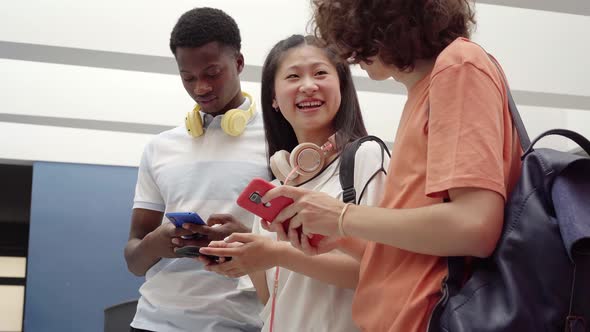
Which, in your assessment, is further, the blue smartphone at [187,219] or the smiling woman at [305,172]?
the blue smartphone at [187,219]

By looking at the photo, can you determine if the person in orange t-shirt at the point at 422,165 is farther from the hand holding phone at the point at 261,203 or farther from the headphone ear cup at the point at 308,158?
the headphone ear cup at the point at 308,158

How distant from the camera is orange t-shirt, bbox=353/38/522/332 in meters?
1.41

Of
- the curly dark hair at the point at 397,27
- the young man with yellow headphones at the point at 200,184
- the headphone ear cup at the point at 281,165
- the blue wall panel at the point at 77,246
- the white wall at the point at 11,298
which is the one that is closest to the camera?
the curly dark hair at the point at 397,27

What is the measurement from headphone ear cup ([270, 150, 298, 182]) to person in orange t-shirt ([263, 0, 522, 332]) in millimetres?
507

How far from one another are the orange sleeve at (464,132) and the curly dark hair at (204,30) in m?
1.55

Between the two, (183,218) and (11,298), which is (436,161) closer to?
(183,218)

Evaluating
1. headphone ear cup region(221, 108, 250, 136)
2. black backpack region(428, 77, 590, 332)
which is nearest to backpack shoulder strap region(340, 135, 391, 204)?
black backpack region(428, 77, 590, 332)

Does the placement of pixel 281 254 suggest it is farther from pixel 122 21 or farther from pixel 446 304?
pixel 122 21

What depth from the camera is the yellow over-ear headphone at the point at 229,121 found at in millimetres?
2732

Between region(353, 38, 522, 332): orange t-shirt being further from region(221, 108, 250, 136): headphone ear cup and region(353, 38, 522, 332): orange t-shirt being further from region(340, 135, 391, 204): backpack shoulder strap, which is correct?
region(221, 108, 250, 136): headphone ear cup

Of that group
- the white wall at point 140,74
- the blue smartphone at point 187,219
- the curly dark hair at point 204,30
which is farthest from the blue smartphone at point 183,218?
the white wall at point 140,74

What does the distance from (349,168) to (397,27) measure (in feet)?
1.55

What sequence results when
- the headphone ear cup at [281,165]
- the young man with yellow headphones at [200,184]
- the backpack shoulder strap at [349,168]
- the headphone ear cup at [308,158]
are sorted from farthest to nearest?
the young man with yellow headphones at [200,184] → the headphone ear cup at [281,165] → the headphone ear cup at [308,158] → the backpack shoulder strap at [349,168]

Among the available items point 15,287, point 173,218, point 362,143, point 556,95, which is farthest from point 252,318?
point 15,287
